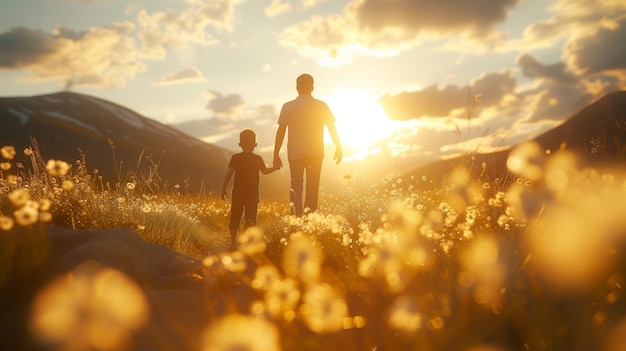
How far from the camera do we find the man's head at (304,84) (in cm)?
809

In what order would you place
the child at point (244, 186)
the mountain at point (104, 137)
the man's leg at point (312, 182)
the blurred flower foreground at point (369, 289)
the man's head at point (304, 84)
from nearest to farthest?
1. the blurred flower foreground at point (369, 289)
2. the man's leg at point (312, 182)
3. the child at point (244, 186)
4. the man's head at point (304, 84)
5. the mountain at point (104, 137)

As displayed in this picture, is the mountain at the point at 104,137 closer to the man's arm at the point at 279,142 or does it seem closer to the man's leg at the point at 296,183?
the man's arm at the point at 279,142

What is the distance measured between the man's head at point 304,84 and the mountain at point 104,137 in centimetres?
5188

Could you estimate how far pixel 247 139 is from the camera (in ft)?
27.0

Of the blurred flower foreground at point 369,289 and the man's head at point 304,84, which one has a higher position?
the man's head at point 304,84

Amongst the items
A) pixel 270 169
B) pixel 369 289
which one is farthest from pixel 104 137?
pixel 369 289

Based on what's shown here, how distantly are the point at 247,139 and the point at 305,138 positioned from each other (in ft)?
3.68

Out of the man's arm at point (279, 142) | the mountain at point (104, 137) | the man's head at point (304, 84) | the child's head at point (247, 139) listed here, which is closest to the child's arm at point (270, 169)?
the man's arm at point (279, 142)

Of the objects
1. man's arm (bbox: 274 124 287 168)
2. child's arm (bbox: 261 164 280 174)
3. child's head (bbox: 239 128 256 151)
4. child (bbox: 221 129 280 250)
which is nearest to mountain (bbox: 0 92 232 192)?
child's head (bbox: 239 128 256 151)

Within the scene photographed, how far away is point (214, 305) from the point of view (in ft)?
11.0

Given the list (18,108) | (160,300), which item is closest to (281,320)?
(160,300)

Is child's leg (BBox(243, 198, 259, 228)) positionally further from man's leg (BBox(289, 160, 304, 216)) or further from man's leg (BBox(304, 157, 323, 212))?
man's leg (BBox(304, 157, 323, 212))

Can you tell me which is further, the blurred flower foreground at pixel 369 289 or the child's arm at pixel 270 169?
the child's arm at pixel 270 169

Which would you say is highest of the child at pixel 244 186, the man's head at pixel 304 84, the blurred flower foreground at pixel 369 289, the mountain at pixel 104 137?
the mountain at pixel 104 137
